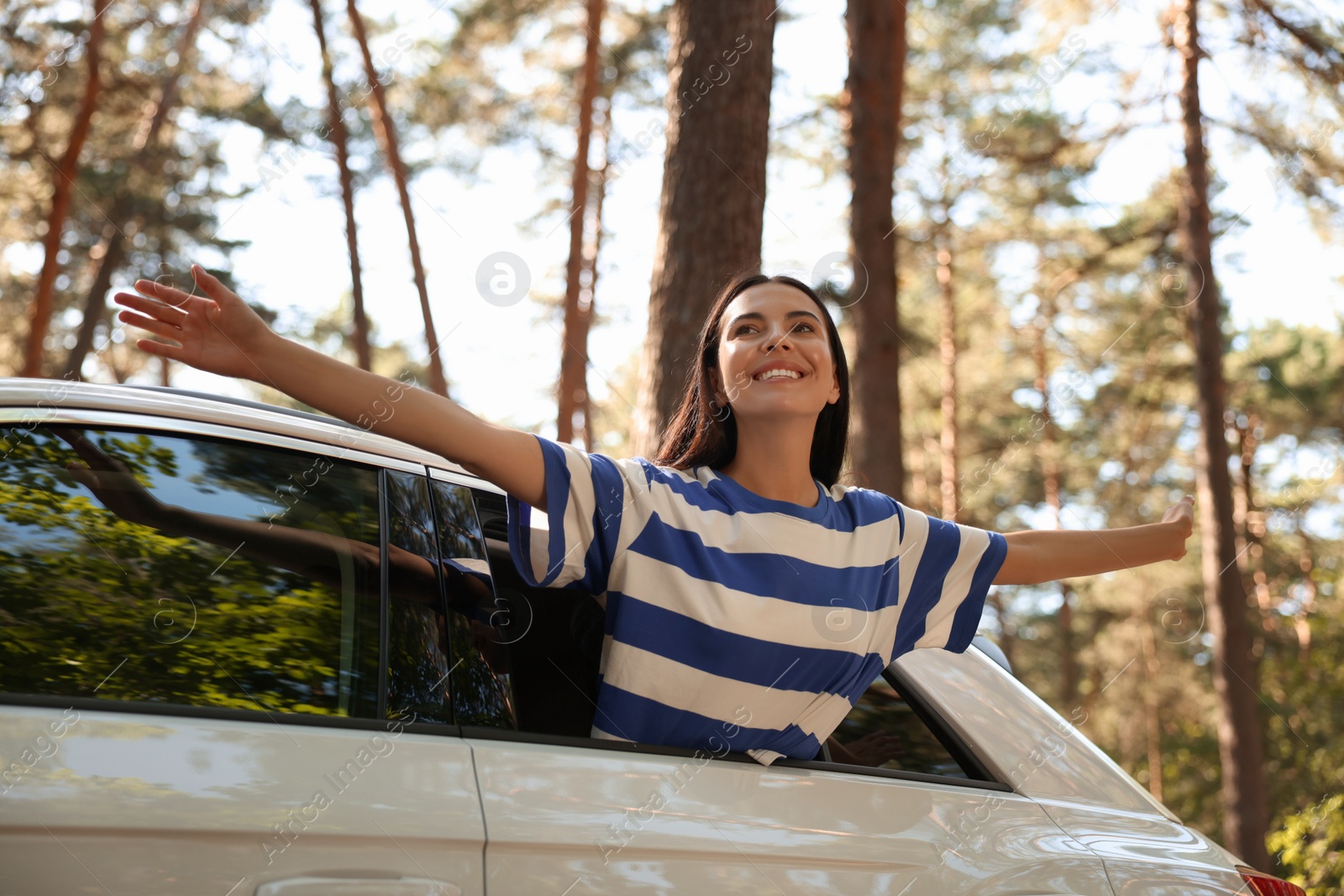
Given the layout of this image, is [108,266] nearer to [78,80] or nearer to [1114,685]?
[78,80]

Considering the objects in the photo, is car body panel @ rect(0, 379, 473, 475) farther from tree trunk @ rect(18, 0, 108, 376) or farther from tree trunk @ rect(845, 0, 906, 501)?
tree trunk @ rect(18, 0, 108, 376)

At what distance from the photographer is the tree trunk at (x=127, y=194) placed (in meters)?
15.2

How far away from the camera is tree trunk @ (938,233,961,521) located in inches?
864

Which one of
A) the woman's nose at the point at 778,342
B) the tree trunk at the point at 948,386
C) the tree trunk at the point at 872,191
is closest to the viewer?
the woman's nose at the point at 778,342

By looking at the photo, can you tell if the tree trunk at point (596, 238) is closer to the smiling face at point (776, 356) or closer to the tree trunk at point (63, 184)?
the tree trunk at point (63, 184)

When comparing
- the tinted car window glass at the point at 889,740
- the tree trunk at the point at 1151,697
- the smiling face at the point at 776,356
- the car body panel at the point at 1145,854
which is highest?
the smiling face at the point at 776,356

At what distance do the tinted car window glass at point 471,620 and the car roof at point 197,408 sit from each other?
11 cm

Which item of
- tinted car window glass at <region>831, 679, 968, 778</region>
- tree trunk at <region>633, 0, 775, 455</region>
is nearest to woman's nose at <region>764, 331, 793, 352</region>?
tinted car window glass at <region>831, 679, 968, 778</region>

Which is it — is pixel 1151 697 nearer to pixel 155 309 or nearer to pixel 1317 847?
pixel 1317 847

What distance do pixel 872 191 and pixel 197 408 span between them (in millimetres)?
8607

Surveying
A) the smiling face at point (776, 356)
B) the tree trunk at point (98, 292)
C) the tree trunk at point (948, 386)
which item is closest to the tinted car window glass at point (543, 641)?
the smiling face at point (776, 356)

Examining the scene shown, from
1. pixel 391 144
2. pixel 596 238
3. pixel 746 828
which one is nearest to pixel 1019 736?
pixel 746 828

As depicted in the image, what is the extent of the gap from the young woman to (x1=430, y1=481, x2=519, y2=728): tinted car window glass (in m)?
0.12

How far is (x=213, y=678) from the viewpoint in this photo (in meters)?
1.68
